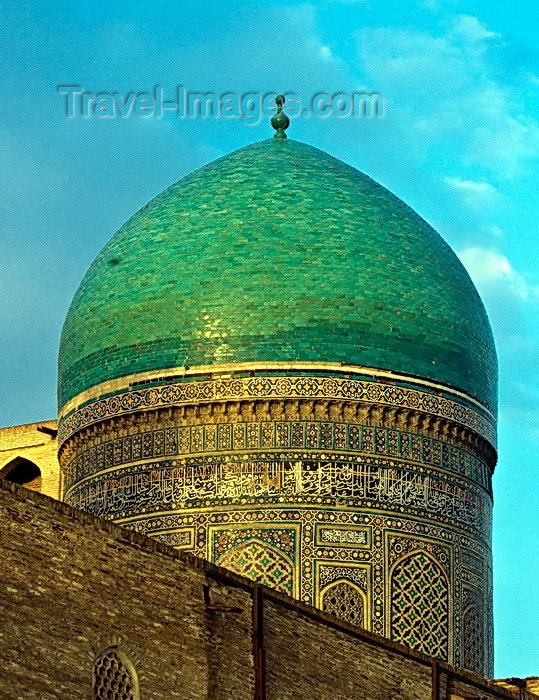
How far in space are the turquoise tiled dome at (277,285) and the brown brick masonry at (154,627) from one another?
3.42 m

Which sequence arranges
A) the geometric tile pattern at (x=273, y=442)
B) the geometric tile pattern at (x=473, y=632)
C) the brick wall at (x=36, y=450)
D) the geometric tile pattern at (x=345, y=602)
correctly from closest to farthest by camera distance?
the geometric tile pattern at (x=345, y=602)
the geometric tile pattern at (x=273, y=442)
the geometric tile pattern at (x=473, y=632)
the brick wall at (x=36, y=450)

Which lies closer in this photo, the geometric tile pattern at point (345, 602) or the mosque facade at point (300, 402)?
the geometric tile pattern at point (345, 602)

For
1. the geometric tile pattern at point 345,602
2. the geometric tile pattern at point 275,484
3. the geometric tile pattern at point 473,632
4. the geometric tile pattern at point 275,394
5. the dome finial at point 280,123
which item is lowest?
the geometric tile pattern at point 345,602

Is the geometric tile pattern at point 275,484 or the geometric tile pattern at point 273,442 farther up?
the geometric tile pattern at point 273,442

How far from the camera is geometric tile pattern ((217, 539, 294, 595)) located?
1491cm

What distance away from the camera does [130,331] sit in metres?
16.0

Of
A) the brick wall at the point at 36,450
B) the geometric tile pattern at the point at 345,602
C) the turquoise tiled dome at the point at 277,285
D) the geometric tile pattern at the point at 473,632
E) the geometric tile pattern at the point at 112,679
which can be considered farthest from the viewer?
the brick wall at the point at 36,450

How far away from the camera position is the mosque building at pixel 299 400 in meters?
15.1

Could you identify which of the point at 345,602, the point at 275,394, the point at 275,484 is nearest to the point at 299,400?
the point at 275,394

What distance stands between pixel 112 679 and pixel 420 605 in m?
5.22

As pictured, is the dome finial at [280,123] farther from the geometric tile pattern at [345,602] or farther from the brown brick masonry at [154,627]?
the brown brick masonry at [154,627]

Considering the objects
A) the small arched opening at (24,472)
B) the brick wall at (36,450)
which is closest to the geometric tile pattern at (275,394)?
the brick wall at (36,450)

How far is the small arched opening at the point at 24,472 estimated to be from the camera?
17516 mm

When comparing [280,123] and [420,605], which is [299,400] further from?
[280,123]
